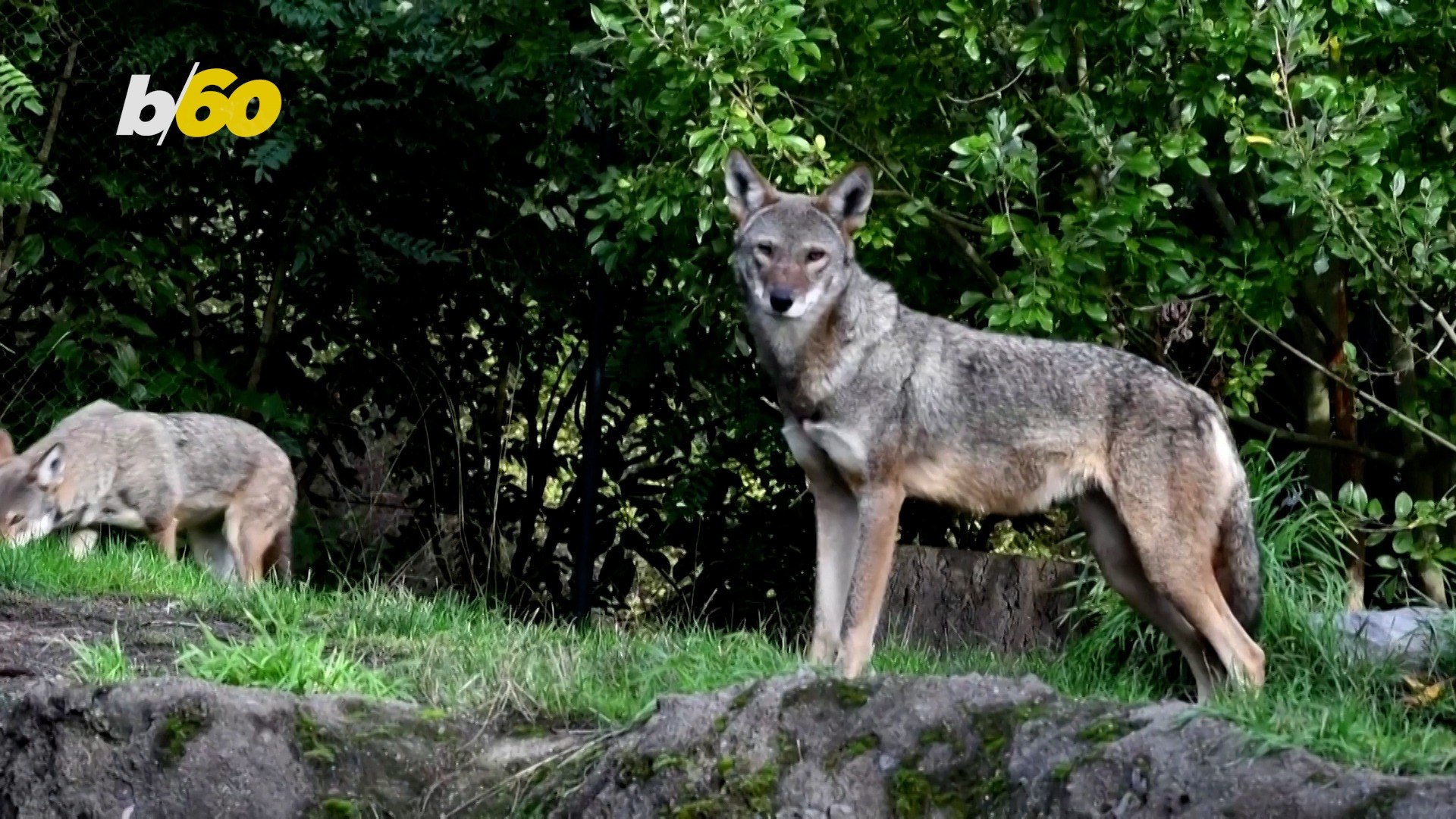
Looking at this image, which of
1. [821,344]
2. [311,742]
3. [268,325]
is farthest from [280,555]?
[311,742]

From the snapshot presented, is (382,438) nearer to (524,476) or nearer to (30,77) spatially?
(524,476)

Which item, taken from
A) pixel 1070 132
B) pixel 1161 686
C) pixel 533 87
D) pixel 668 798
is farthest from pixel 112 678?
pixel 533 87

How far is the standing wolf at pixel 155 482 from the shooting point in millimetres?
9664

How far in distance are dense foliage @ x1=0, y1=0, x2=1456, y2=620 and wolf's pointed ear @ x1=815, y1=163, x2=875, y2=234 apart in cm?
50

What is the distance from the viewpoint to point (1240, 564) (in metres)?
6.59

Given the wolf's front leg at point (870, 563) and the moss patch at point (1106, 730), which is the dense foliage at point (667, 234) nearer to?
the wolf's front leg at point (870, 563)

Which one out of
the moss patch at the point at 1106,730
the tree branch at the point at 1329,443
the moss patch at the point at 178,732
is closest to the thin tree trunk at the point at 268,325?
the tree branch at the point at 1329,443

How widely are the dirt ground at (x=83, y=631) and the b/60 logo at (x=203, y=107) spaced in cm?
421

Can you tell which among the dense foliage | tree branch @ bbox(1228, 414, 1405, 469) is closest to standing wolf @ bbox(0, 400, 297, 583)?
the dense foliage

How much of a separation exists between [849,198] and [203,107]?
5.36 m

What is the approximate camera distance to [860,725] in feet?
15.1

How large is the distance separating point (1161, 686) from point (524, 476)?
599cm

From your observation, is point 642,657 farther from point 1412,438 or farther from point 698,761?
point 1412,438

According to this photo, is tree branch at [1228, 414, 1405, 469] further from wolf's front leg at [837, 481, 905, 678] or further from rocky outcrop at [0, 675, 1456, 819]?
rocky outcrop at [0, 675, 1456, 819]
